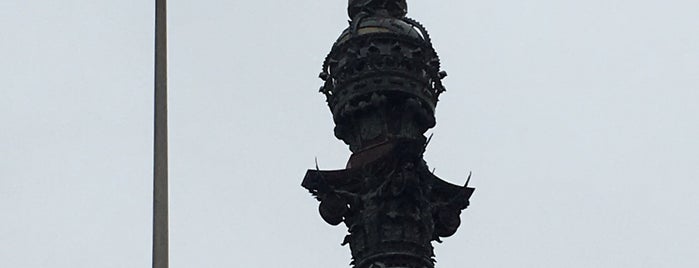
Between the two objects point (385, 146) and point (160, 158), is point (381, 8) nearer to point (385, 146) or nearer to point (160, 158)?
point (385, 146)

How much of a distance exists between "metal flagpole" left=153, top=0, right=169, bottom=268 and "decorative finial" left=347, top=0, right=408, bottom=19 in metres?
4.54

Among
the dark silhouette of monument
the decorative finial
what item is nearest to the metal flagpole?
the dark silhouette of monument

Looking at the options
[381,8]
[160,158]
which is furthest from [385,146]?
[160,158]

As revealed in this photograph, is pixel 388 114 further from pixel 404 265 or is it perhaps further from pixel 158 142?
pixel 158 142

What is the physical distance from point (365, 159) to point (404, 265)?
1393mm

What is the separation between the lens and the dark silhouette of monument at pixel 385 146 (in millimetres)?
19188

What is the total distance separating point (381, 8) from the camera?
70.8 feet

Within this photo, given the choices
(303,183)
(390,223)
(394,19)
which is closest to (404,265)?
(390,223)

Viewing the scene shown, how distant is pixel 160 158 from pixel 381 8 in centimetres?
620

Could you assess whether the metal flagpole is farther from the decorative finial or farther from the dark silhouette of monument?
the decorative finial

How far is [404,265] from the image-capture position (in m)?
18.9

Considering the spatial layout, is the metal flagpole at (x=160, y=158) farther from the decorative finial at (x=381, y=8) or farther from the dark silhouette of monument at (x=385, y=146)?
the decorative finial at (x=381, y=8)

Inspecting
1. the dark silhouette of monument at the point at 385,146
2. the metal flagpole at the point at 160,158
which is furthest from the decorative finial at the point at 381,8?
the metal flagpole at the point at 160,158

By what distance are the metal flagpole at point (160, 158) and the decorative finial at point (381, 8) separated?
4538mm
